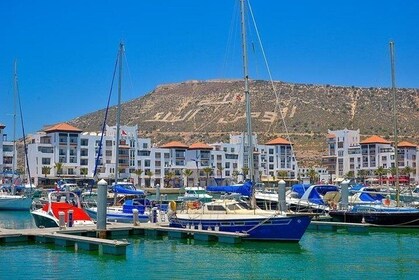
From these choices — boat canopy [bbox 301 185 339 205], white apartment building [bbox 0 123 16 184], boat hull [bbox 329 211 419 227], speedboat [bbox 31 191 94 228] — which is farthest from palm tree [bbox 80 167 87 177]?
boat hull [bbox 329 211 419 227]

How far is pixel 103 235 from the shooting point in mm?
34500

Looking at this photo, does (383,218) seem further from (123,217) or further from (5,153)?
(5,153)

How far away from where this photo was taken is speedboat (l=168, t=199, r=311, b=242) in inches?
1351

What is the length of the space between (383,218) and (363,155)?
97265 millimetres

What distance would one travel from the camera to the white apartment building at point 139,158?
114m

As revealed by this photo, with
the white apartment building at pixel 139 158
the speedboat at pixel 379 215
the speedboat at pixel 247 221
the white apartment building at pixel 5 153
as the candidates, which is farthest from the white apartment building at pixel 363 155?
the speedboat at pixel 247 221

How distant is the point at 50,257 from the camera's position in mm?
30125

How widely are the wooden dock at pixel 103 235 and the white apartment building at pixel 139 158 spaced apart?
2417 inches

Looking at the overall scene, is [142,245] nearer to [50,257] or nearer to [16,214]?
[50,257]

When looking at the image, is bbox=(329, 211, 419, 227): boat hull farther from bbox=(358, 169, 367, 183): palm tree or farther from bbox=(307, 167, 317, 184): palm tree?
bbox=(358, 169, 367, 183): palm tree

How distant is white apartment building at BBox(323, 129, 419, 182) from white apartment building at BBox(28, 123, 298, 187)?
10585 mm

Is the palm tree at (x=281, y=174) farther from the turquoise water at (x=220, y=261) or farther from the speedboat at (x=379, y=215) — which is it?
the turquoise water at (x=220, y=261)

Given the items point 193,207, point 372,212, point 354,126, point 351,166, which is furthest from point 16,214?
point 354,126

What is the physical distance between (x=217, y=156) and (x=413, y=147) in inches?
1659
